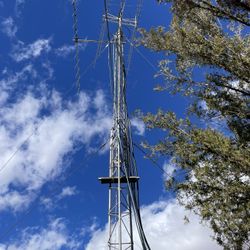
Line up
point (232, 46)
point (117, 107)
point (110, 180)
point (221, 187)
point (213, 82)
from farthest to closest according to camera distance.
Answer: point (117, 107), point (110, 180), point (213, 82), point (232, 46), point (221, 187)

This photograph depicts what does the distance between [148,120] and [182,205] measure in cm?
212

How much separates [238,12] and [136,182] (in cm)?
542

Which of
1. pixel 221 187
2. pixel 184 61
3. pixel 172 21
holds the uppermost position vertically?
pixel 172 21

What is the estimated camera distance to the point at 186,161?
874cm

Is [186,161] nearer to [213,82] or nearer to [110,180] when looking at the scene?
[213,82]

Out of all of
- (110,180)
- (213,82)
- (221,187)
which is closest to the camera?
(221,187)

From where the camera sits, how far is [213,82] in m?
9.34

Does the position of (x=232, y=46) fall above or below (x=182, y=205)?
above

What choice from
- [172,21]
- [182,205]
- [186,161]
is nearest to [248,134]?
[186,161]

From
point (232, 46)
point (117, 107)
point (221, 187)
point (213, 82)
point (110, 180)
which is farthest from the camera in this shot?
point (117, 107)

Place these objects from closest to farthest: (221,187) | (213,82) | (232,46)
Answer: (221,187)
(232,46)
(213,82)

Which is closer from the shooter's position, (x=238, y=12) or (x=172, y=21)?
(x=238, y=12)

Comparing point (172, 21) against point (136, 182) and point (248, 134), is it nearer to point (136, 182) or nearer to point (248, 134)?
point (248, 134)

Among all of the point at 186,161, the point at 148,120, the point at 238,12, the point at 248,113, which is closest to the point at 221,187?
the point at 186,161
